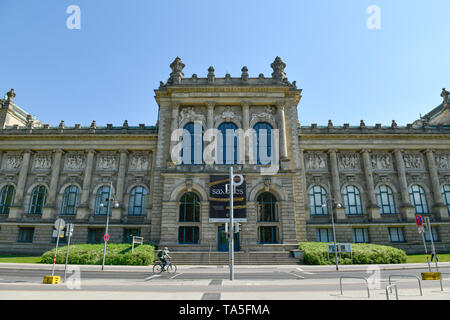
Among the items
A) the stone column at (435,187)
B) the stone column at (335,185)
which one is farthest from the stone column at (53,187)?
the stone column at (435,187)

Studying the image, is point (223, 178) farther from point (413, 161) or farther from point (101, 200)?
point (413, 161)

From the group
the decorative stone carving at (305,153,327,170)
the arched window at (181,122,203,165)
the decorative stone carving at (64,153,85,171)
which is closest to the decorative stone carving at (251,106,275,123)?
the arched window at (181,122,203,165)

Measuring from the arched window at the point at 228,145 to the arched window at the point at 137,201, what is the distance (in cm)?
1196

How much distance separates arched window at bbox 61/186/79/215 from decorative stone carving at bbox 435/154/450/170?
51699 millimetres

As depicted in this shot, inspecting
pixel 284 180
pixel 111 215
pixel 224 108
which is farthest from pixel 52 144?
pixel 284 180

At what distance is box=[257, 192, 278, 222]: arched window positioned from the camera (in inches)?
1262

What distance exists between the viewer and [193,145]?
34.4m

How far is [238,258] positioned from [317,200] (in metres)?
15.1

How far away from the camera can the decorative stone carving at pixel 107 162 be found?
125ft

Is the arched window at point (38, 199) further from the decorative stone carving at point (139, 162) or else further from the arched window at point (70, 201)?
the decorative stone carving at point (139, 162)

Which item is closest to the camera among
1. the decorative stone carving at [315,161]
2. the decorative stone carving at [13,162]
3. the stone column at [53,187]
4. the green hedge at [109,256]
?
the green hedge at [109,256]

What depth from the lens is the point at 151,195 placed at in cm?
3553

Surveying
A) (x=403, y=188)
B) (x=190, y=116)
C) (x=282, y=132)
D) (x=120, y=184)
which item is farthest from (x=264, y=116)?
(x=120, y=184)
